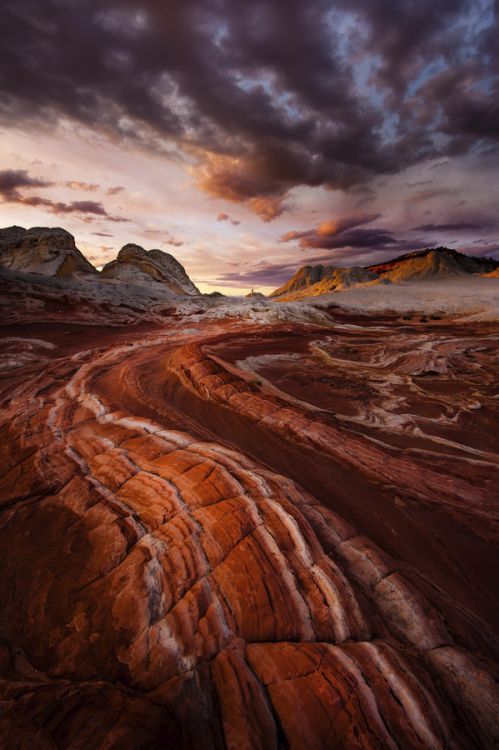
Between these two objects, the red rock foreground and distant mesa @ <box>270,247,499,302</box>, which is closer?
the red rock foreground

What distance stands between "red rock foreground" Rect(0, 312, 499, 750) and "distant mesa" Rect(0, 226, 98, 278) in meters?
34.5

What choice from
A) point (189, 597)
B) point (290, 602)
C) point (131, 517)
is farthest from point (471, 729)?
point (131, 517)

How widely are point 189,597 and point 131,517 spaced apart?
1.36 metres

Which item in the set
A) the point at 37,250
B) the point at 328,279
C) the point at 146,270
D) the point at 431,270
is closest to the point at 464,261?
the point at 431,270

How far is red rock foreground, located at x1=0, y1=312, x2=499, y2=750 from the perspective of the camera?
181 centimetres

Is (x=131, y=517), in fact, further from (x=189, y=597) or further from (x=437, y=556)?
(x=437, y=556)

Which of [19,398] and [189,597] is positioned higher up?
[19,398]

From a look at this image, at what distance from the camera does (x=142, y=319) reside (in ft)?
76.6

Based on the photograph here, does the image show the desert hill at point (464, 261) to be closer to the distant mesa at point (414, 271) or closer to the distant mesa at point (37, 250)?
the distant mesa at point (414, 271)

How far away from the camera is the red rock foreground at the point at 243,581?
1.81 meters

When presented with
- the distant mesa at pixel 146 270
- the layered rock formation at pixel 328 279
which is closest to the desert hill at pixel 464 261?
the layered rock formation at pixel 328 279

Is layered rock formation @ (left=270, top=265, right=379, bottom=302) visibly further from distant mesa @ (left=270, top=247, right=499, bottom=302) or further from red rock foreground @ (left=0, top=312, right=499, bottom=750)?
red rock foreground @ (left=0, top=312, right=499, bottom=750)

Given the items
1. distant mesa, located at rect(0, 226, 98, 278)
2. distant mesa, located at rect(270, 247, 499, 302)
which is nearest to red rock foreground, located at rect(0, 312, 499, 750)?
distant mesa, located at rect(0, 226, 98, 278)

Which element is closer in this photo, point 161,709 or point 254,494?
point 161,709
